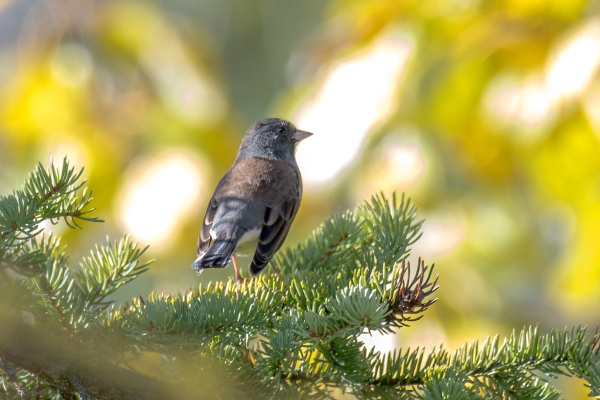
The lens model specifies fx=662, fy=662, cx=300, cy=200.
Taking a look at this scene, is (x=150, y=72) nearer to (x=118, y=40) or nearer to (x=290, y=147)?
(x=118, y=40)

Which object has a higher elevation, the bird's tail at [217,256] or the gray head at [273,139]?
the gray head at [273,139]

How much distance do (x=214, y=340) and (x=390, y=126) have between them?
149 cm

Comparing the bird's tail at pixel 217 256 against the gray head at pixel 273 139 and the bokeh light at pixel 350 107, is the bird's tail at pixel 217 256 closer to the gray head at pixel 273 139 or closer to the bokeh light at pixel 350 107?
the bokeh light at pixel 350 107

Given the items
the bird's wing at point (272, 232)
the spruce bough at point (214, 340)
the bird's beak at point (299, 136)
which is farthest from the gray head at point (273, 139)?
the spruce bough at point (214, 340)

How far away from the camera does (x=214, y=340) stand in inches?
58.2

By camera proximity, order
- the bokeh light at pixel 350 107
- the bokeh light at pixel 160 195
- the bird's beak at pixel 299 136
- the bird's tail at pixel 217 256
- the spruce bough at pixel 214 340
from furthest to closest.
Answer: the bird's beak at pixel 299 136
the bokeh light at pixel 160 195
the bokeh light at pixel 350 107
the bird's tail at pixel 217 256
the spruce bough at pixel 214 340

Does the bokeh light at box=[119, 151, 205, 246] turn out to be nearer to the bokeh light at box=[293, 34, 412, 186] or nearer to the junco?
the junco

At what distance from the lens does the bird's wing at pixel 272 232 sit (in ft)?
7.61

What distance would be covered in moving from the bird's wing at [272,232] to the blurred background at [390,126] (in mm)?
127

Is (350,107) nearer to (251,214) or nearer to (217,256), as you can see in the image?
(251,214)

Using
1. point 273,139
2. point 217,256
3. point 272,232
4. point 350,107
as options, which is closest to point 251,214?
point 272,232

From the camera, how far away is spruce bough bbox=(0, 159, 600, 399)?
49.9 inches

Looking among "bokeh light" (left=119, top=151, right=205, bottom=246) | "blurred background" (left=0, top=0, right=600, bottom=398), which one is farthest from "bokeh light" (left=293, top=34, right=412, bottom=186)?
"bokeh light" (left=119, top=151, right=205, bottom=246)

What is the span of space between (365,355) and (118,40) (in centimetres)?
312
